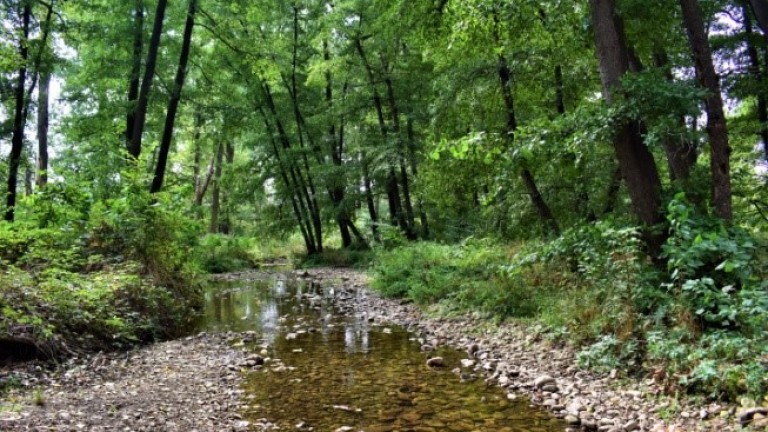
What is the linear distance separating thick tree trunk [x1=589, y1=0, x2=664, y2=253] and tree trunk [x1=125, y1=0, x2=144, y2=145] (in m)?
11.0

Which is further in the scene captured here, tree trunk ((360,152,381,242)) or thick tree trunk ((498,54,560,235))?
tree trunk ((360,152,381,242))

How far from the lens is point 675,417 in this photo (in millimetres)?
4363

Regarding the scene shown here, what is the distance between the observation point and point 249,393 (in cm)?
580

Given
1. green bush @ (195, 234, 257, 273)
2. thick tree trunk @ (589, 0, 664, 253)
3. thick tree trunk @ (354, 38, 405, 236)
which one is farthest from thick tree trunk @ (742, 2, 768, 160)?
green bush @ (195, 234, 257, 273)

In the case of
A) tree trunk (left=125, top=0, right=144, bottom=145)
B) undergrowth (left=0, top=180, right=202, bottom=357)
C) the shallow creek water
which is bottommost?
the shallow creek water

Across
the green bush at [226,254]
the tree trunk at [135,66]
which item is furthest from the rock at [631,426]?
the green bush at [226,254]

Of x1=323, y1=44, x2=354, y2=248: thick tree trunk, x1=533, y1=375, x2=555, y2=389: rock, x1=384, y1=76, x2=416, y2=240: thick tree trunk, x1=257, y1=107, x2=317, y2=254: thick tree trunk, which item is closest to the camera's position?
x1=533, y1=375, x2=555, y2=389: rock

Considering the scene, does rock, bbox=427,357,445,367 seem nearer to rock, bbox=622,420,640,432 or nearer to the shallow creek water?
the shallow creek water

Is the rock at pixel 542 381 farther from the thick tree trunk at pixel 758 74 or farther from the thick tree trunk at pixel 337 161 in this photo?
the thick tree trunk at pixel 337 161

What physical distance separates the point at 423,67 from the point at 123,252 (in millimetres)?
13001

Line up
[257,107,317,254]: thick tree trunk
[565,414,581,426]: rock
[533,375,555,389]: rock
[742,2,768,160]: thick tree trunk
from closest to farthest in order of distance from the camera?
[565,414,581,426]: rock < [533,375,555,389]: rock < [742,2,768,160]: thick tree trunk < [257,107,317,254]: thick tree trunk

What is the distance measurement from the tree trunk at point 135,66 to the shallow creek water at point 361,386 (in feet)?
20.5

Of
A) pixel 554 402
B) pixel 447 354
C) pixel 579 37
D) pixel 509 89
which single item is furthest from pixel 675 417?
pixel 509 89

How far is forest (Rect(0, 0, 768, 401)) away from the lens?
19.0 feet
